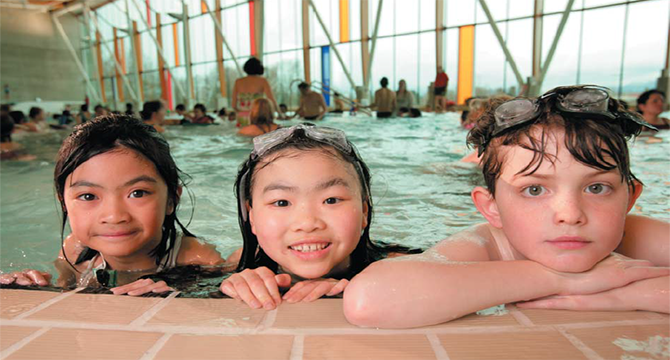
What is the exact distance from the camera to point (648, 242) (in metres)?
1.76

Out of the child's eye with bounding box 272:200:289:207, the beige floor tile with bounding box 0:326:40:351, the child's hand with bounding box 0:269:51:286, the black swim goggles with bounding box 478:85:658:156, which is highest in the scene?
the black swim goggles with bounding box 478:85:658:156

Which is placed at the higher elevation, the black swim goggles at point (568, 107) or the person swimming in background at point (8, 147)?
the black swim goggles at point (568, 107)

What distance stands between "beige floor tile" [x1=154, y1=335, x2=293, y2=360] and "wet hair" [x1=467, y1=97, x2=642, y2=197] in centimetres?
91

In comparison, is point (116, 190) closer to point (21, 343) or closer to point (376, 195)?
point (21, 343)

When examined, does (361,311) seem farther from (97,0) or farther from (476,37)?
(97,0)

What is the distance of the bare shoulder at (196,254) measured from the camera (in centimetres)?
247

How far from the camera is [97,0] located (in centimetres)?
2952

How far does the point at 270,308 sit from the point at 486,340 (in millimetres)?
655

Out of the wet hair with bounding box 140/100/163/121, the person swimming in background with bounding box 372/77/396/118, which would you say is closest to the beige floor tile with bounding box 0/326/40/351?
the wet hair with bounding box 140/100/163/121

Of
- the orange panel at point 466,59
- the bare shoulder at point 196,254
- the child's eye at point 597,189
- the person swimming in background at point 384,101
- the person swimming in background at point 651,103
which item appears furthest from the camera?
the orange panel at point 466,59

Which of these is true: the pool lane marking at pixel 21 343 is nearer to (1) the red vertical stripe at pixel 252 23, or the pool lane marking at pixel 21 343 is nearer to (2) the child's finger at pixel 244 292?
(2) the child's finger at pixel 244 292

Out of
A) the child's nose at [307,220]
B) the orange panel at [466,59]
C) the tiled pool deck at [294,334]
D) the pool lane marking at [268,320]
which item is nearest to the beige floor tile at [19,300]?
the tiled pool deck at [294,334]

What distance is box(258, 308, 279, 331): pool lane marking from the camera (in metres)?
1.28

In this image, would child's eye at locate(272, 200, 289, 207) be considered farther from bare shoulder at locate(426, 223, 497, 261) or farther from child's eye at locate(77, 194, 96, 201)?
child's eye at locate(77, 194, 96, 201)
